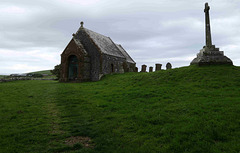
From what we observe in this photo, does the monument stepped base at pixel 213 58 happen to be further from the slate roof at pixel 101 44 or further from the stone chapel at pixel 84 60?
the slate roof at pixel 101 44

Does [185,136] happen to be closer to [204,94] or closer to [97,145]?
[97,145]

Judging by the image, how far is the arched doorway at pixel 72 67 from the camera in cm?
2911

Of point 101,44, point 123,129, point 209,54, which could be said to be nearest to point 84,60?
point 101,44

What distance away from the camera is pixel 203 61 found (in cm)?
1800

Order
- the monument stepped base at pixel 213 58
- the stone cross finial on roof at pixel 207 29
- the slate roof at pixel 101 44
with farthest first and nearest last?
the slate roof at pixel 101 44, the stone cross finial on roof at pixel 207 29, the monument stepped base at pixel 213 58

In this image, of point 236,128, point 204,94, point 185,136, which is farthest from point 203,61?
point 185,136

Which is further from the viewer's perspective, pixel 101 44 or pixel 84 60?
pixel 101 44

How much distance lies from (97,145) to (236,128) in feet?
15.9

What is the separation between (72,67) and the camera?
29328 millimetres

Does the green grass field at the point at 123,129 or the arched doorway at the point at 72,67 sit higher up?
the arched doorway at the point at 72,67

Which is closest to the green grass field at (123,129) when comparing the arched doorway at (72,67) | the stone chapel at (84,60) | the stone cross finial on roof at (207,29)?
the stone cross finial on roof at (207,29)

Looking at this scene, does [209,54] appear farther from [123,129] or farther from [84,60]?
[84,60]

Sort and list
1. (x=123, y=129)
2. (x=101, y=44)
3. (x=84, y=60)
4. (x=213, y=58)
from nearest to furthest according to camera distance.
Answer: (x=123, y=129) → (x=213, y=58) → (x=84, y=60) → (x=101, y=44)

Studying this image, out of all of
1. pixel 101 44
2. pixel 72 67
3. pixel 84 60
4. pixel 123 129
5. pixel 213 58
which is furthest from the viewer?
pixel 101 44
